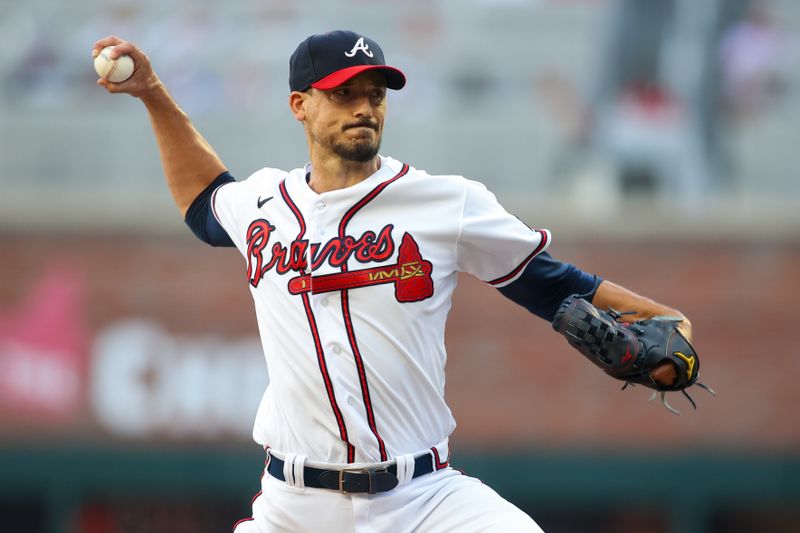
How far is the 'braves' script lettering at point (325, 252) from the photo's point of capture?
11.5ft

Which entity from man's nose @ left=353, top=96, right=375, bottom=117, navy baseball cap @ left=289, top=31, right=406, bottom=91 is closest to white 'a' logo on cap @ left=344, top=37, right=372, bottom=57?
navy baseball cap @ left=289, top=31, right=406, bottom=91

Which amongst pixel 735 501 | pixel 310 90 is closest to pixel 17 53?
pixel 735 501

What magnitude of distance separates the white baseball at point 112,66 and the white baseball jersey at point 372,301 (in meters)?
0.76

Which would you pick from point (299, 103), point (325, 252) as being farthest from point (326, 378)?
point (299, 103)

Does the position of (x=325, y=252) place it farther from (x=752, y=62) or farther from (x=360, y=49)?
(x=752, y=62)

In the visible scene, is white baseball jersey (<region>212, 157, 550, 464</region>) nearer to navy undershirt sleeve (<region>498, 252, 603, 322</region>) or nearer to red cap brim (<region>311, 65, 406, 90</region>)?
navy undershirt sleeve (<region>498, 252, 603, 322</region>)

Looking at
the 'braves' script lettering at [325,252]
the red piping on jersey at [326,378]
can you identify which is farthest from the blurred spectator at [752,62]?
the red piping on jersey at [326,378]

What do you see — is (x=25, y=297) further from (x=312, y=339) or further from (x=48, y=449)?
(x=312, y=339)

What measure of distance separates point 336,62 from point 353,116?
0.16 m

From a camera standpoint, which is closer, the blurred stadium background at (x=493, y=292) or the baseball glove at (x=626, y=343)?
the baseball glove at (x=626, y=343)

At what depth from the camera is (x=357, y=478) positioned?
343 cm

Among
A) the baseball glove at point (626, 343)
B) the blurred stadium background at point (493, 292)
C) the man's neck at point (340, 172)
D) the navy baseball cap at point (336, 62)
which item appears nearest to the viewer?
the baseball glove at point (626, 343)

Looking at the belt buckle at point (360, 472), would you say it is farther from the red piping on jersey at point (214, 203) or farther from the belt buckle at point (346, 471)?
the red piping on jersey at point (214, 203)

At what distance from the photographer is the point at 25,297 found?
9375 mm
